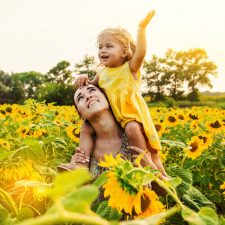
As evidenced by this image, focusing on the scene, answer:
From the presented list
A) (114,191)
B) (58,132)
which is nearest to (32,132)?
(58,132)

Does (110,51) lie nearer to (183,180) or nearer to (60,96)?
(183,180)

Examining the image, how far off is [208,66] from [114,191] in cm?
3930

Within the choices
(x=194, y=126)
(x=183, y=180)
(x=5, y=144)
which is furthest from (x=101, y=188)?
(x=194, y=126)

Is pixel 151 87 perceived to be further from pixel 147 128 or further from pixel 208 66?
pixel 147 128

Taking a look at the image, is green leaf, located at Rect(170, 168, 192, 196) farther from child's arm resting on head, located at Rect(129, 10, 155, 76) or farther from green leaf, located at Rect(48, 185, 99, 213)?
green leaf, located at Rect(48, 185, 99, 213)

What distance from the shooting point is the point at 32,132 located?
2910mm

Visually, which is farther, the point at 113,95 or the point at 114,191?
the point at 113,95

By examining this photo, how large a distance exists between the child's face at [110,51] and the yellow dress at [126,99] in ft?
0.12

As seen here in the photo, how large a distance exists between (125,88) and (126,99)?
0.05 m

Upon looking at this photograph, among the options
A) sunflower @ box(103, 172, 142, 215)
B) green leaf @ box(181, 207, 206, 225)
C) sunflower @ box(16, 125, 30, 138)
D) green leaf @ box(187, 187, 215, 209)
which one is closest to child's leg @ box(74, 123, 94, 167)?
green leaf @ box(187, 187, 215, 209)

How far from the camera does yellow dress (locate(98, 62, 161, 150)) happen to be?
205cm

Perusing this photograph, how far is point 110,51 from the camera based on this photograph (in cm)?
211

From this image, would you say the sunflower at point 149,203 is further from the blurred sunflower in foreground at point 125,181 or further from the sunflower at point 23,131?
the sunflower at point 23,131

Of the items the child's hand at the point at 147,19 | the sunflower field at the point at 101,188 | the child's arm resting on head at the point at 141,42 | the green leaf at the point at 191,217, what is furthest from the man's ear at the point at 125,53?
the green leaf at the point at 191,217
